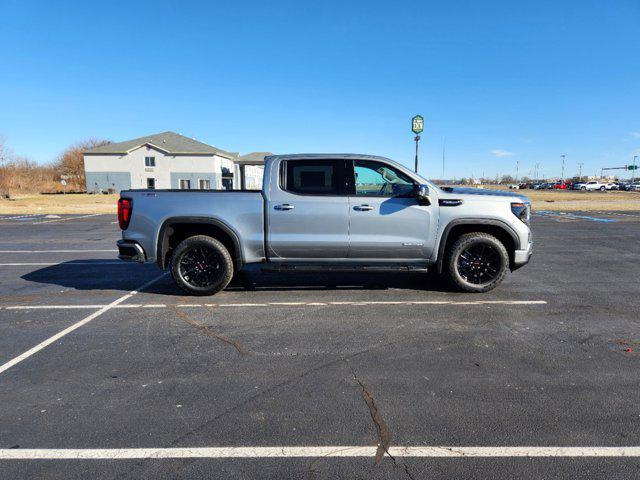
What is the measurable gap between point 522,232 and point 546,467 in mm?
4153

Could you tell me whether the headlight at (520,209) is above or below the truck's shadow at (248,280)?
above

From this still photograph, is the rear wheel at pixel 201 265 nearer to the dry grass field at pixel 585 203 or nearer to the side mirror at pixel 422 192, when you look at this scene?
the side mirror at pixel 422 192

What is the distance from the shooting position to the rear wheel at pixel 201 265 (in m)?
5.81

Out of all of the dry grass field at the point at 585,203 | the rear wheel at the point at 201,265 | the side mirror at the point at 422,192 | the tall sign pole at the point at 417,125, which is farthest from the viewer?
the dry grass field at the point at 585,203

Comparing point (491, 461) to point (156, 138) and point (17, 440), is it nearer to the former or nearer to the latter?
point (17, 440)

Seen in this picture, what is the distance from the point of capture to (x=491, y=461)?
2.39 meters

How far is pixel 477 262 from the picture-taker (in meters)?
6.00

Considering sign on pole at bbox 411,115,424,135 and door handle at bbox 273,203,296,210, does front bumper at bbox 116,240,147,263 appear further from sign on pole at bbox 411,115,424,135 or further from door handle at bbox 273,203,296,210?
sign on pole at bbox 411,115,424,135

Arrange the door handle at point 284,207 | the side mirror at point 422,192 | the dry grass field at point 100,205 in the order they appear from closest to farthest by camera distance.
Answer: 1. the side mirror at point 422,192
2. the door handle at point 284,207
3. the dry grass field at point 100,205

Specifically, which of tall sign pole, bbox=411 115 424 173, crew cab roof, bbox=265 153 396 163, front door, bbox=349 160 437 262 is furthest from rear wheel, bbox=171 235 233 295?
tall sign pole, bbox=411 115 424 173

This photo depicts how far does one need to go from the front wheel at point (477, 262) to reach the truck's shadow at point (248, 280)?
45cm

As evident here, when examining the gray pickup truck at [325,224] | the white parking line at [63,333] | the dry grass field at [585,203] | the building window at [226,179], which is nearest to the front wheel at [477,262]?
the gray pickup truck at [325,224]

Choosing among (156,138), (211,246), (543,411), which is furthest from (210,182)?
(543,411)

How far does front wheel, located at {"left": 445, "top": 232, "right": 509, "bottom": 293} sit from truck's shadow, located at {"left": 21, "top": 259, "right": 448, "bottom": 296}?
446 mm
